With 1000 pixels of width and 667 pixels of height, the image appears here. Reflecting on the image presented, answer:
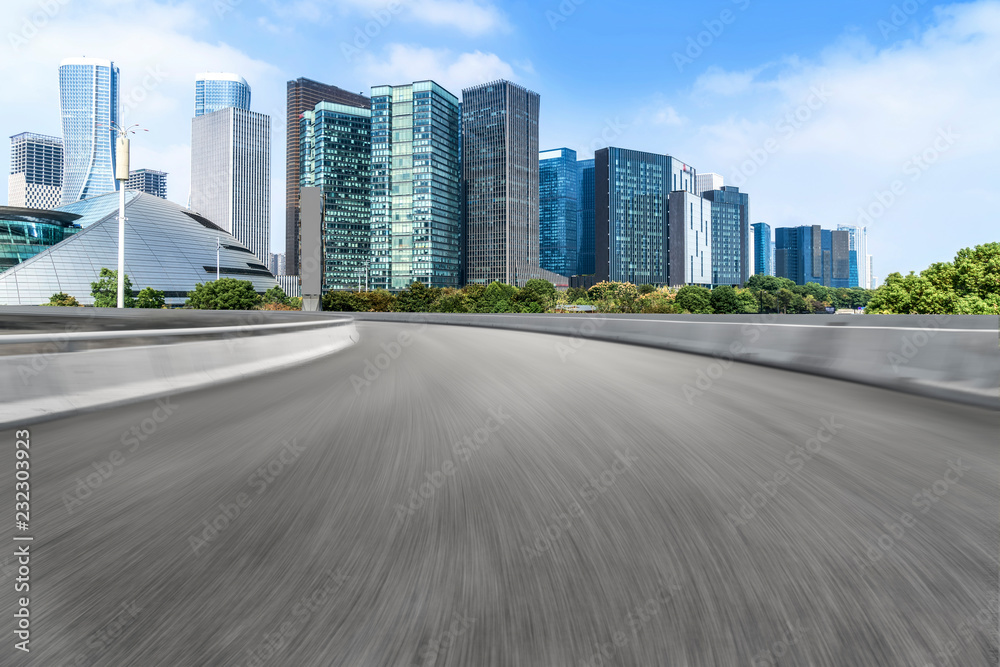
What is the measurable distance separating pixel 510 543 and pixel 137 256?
488 feet

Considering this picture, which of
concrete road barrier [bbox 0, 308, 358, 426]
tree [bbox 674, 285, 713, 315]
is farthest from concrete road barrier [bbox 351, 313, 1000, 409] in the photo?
tree [bbox 674, 285, 713, 315]

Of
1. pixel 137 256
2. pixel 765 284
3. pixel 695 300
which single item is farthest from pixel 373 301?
pixel 765 284

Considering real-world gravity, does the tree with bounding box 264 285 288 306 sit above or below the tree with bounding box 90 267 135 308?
above

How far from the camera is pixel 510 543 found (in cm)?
291

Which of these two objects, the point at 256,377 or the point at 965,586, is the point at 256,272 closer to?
the point at 256,377

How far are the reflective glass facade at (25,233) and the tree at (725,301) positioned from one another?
135 metres

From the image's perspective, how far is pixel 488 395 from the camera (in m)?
8.36

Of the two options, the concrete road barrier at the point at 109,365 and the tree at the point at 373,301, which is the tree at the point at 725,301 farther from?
the concrete road barrier at the point at 109,365

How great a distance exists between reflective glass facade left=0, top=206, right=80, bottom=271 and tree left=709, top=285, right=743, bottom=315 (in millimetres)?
135386

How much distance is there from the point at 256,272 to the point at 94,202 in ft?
129

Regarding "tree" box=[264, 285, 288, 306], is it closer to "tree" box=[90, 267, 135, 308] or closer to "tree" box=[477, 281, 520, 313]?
"tree" box=[90, 267, 135, 308]

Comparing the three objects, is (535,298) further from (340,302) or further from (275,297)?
(275,297)

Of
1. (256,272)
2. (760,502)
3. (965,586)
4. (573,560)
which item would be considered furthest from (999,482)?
(256,272)

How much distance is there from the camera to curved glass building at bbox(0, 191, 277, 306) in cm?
11269
